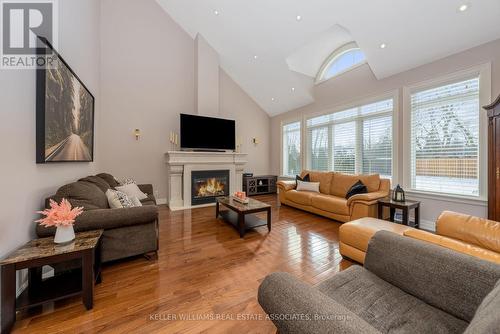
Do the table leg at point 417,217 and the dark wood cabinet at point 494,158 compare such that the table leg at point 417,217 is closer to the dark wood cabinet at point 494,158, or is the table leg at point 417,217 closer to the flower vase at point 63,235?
the dark wood cabinet at point 494,158

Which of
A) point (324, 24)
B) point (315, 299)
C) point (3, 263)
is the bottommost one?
point (3, 263)

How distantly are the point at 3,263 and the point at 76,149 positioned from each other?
1.78 m

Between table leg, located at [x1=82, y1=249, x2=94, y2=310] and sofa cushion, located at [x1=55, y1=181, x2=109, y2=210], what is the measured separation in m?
0.69

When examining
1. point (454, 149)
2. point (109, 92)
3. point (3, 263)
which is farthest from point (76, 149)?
point (454, 149)

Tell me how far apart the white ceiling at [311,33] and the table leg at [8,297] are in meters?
4.75

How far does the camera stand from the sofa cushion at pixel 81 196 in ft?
6.46

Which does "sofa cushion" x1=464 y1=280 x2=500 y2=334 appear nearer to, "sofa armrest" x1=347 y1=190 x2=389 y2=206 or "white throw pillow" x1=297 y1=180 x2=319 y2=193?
"sofa armrest" x1=347 y1=190 x2=389 y2=206

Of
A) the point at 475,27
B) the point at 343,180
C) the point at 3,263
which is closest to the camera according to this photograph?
the point at 3,263

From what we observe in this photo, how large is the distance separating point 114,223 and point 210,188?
3130mm

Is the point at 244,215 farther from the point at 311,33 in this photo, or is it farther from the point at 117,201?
the point at 311,33

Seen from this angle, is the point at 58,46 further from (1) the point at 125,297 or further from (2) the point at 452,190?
(2) the point at 452,190

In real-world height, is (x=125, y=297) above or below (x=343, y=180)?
below

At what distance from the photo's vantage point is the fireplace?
4863 mm

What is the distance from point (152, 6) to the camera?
479 centimetres
